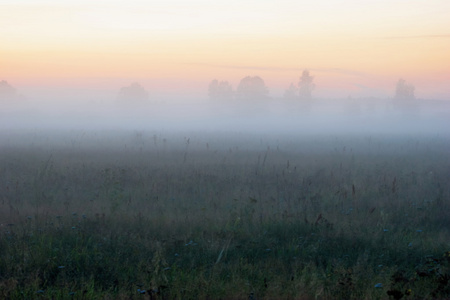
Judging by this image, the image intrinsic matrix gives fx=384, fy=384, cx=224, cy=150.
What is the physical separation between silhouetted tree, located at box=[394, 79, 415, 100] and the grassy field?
245 feet

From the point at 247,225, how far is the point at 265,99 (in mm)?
73621

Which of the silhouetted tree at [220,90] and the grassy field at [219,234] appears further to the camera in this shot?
the silhouetted tree at [220,90]

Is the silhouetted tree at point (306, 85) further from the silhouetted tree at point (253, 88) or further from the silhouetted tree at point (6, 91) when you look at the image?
the silhouetted tree at point (6, 91)

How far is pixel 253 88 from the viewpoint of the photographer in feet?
255

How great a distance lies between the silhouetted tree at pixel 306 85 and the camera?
6931cm

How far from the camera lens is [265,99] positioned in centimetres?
7925

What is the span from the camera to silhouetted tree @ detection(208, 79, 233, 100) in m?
86.7

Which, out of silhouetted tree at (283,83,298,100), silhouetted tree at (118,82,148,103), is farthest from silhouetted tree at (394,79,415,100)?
silhouetted tree at (118,82,148,103)

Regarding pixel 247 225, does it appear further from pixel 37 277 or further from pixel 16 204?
pixel 16 204

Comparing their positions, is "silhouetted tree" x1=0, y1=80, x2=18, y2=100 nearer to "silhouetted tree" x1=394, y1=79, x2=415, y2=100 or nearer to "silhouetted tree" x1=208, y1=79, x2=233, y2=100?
"silhouetted tree" x1=208, y1=79, x2=233, y2=100

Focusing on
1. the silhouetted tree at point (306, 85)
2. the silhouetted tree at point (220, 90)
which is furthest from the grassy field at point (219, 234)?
the silhouetted tree at point (220, 90)

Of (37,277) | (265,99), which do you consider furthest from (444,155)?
(265,99)

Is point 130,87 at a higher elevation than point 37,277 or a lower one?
higher

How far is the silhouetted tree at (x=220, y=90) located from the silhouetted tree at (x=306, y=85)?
19.7 m
